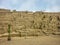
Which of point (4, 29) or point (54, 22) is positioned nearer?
point (4, 29)

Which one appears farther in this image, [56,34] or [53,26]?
[53,26]

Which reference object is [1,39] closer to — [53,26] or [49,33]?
[49,33]

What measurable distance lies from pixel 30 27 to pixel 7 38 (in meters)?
6.96

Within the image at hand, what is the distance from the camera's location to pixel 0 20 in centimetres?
3434

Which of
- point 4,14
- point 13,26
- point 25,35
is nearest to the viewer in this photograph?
point 25,35

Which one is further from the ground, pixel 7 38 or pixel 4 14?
pixel 4 14

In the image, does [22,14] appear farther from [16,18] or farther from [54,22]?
[54,22]

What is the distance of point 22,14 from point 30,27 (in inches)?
126

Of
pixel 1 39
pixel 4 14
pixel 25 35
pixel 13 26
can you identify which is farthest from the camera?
pixel 4 14

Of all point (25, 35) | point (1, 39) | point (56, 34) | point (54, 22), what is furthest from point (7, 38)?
point (54, 22)

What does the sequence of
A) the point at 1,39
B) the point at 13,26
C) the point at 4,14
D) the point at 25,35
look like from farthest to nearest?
the point at 4,14
the point at 13,26
the point at 25,35
the point at 1,39

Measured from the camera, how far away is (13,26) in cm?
3375

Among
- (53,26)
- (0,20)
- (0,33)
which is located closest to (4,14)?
(0,20)

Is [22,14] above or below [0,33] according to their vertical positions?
above
